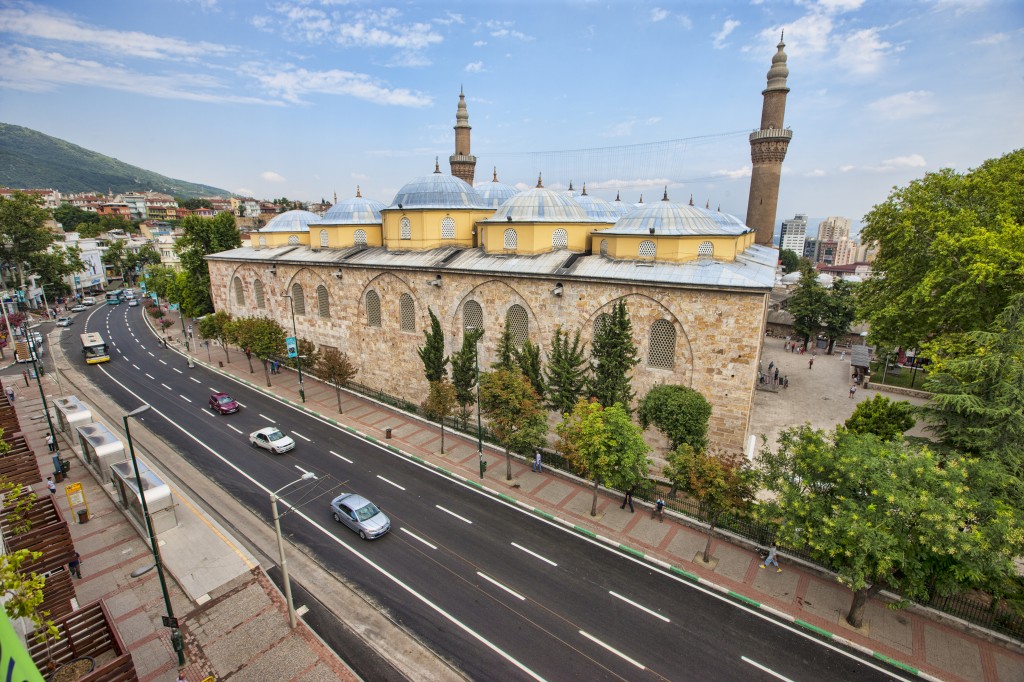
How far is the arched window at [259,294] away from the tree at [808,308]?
52.5 meters

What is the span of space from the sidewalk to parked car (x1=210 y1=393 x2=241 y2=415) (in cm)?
332

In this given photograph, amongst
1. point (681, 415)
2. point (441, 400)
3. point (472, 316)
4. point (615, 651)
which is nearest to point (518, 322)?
point (472, 316)

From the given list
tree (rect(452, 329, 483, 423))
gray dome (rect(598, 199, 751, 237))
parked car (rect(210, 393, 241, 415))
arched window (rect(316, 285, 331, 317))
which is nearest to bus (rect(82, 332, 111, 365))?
parked car (rect(210, 393, 241, 415))

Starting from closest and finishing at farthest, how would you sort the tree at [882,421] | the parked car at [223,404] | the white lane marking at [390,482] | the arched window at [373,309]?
the tree at [882,421] < the white lane marking at [390,482] < the parked car at [223,404] < the arched window at [373,309]

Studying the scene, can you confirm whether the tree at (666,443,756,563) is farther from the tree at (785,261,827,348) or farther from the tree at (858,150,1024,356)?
the tree at (785,261,827,348)

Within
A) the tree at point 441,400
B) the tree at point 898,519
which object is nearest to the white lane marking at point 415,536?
A: the tree at point 441,400

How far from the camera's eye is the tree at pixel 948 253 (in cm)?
2069

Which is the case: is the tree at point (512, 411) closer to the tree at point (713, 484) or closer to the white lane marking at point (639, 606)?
the tree at point (713, 484)

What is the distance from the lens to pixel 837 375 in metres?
40.6

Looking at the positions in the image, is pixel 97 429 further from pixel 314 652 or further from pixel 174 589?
pixel 314 652

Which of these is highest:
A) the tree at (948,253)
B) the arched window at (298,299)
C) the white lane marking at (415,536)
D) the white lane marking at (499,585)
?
the tree at (948,253)

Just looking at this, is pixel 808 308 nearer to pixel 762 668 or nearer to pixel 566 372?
pixel 566 372

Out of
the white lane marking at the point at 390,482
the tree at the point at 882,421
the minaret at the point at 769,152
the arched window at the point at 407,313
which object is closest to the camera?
the tree at the point at 882,421

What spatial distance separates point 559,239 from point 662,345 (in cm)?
1008
